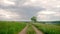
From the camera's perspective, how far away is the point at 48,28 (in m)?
1.69

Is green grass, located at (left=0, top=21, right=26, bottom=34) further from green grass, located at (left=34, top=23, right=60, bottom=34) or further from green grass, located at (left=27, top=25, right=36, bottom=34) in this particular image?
green grass, located at (left=34, top=23, right=60, bottom=34)

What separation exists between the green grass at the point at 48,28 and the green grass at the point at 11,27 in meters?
0.24

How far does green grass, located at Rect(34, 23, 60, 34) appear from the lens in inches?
66.0

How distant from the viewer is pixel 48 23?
170cm

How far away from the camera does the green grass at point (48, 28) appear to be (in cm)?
168

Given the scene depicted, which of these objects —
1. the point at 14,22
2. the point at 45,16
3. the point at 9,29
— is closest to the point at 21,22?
the point at 14,22

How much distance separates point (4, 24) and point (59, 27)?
847mm

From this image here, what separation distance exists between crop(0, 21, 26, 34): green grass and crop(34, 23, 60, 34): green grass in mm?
238

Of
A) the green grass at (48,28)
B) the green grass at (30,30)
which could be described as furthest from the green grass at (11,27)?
the green grass at (48,28)

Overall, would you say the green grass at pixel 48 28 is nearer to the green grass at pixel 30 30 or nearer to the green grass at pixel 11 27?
the green grass at pixel 30 30

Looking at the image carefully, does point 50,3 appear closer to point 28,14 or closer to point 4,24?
point 28,14

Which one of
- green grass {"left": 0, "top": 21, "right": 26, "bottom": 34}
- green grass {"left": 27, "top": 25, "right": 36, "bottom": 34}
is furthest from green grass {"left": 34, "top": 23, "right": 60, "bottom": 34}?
green grass {"left": 0, "top": 21, "right": 26, "bottom": 34}

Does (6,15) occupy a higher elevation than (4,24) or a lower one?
higher

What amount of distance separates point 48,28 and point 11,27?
57cm
